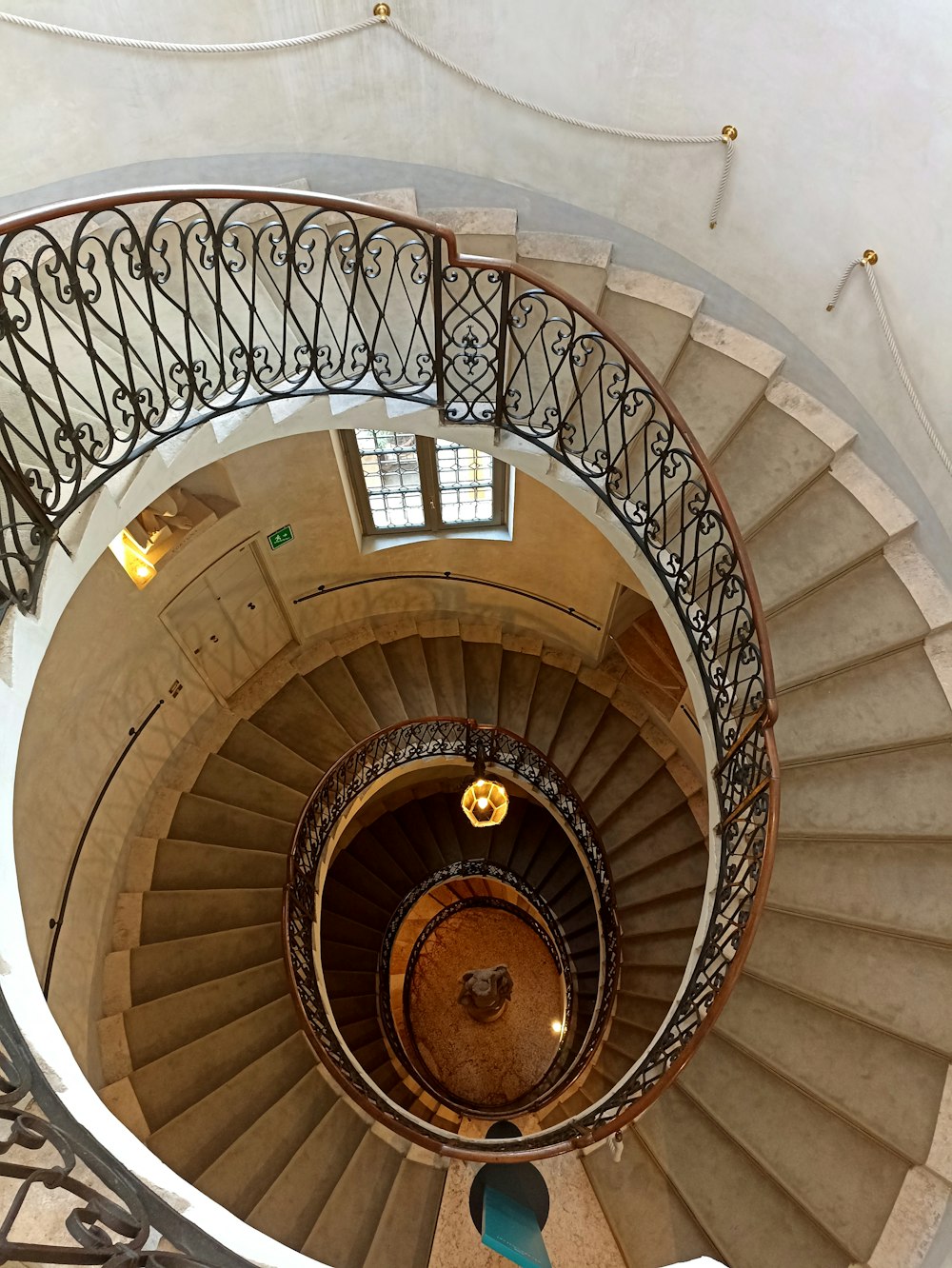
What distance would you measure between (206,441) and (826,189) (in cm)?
442

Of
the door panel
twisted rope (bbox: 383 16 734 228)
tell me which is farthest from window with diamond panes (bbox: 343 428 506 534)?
twisted rope (bbox: 383 16 734 228)

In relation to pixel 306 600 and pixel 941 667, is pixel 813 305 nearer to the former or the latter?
pixel 941 667

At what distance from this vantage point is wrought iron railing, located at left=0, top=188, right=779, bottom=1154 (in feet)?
13.8

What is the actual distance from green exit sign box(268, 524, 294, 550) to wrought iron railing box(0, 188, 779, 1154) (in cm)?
311

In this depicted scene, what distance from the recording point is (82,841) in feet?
22.4

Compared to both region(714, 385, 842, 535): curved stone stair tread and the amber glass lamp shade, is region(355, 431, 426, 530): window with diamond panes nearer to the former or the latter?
the amber glass lamp shade

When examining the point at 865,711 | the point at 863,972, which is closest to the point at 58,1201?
the point at 863,972

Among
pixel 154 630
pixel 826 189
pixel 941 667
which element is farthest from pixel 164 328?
pixel 941 667

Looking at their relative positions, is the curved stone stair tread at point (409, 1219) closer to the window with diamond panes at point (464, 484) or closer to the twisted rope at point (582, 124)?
the window with diamond panes at point (464, 484)

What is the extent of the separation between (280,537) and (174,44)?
14.2 feet

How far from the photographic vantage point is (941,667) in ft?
17.0

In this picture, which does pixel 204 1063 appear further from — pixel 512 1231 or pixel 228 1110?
pixel 512 1231

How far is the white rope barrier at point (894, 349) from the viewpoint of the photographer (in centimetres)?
539

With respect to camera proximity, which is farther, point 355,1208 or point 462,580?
point 462,580
